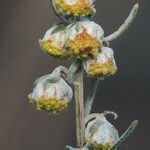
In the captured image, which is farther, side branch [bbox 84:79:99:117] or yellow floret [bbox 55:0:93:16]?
side branch [bbox 84:79:99:117]

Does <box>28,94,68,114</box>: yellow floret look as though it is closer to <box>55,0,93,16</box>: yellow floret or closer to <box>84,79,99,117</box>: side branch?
<box>84,79,99,117</box>: side branch

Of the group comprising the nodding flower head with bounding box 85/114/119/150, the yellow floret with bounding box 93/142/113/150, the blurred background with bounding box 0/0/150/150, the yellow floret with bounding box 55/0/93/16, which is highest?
the yellow floret with bounding box 55/0/93/16

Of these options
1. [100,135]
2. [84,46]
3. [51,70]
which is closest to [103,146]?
[100,135]

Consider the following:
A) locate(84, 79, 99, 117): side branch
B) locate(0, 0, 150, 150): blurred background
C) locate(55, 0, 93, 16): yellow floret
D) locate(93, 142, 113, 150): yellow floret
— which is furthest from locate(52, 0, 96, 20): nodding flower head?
locate(0, 0, 150, 150): blurred background

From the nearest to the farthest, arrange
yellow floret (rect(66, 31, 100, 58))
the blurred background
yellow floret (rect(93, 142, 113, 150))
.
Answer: yellow floret (rect(66, 31, 100, 58)) < yellow floret (rect(93, 142, 113, 150)) < the blurred background

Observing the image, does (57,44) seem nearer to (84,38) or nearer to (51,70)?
(84,38)

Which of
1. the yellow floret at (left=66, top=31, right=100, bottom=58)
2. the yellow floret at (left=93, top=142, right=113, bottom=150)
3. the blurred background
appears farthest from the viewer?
the blurred background

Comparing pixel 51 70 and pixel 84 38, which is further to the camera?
pixel 51 70

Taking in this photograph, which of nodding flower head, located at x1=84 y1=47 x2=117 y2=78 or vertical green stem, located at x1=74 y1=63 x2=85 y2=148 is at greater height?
nodding flower head, located at x1=84 y1=47 x2=117 y2=78
